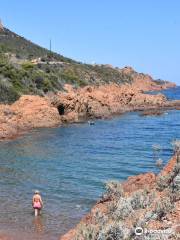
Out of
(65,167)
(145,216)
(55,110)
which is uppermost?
(55,110)

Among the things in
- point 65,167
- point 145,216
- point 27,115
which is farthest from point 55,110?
point 145,216

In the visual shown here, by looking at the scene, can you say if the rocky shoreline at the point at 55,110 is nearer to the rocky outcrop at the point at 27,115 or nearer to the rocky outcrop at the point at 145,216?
the rocky outcrop at the point at 27,115

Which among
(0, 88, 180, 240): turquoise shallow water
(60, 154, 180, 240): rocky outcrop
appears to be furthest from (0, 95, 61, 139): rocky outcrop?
(60, 154, 180, 240): rocky outcrop

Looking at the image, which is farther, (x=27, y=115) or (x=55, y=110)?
(x=55, y=110)

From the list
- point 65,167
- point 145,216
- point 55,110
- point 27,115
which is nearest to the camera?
point 145,216

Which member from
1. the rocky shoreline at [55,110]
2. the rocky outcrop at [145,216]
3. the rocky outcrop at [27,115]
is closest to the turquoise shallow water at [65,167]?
the rocky outcrop at [27,115]

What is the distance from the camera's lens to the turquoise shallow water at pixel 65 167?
19.9 m

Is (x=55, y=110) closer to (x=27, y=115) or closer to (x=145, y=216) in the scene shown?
(x=27, y=115)

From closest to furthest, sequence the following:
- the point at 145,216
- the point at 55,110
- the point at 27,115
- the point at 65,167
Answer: the point at 145,216 → the point at 65,167 → the point at 27,115 → the point at 55,110

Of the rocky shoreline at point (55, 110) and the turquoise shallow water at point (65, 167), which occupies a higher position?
the rocky shoreline at point (55, 110)

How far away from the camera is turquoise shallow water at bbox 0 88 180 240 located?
19891 millimetres

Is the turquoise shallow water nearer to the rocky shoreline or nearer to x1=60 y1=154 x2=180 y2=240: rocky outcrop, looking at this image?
the rocky shoreline

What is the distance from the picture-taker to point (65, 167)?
31703 millimetres

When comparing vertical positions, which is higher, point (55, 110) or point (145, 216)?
point (55, 110)
